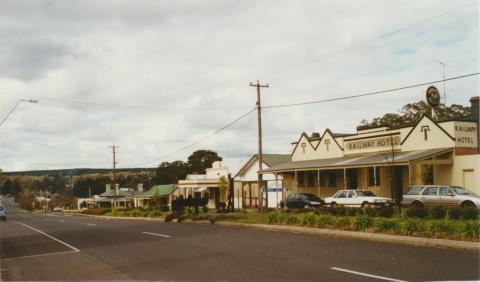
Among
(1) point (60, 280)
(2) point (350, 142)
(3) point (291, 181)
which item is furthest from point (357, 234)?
(3) point (291, 181)

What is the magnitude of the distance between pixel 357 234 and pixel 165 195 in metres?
63.9

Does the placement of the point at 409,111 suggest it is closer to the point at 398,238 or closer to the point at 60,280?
the point at 398,238

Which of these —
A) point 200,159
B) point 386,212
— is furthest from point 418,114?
point 200,159

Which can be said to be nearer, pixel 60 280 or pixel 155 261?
pixel 60 280

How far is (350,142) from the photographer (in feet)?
128

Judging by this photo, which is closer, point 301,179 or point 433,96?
point 433,96

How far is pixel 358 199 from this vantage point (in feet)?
102

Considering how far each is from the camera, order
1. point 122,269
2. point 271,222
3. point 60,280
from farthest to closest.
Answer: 1. point 271,222
2. point 122,269
3. point 60,280

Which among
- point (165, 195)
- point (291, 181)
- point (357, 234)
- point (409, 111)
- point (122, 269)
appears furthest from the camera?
point (165, 195)

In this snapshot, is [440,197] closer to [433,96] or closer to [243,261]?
[433,96]

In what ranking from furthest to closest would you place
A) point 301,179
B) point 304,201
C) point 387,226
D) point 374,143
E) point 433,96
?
point 301,179 → point 374,143 → point 304,201 → point 433,96 → point 387,226

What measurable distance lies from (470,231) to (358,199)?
1653 centimetres

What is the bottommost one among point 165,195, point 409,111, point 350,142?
point 165,195

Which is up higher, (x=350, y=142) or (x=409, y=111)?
(x=409, y=111)
